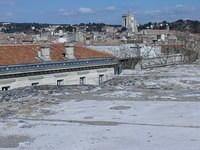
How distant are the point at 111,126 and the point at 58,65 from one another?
24378 millimetres

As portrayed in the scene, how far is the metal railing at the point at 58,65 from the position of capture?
91.6 feet

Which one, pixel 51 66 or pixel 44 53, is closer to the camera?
pixel 51 66

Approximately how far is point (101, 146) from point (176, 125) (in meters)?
1.85

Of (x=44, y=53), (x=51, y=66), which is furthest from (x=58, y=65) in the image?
(x=44, y=53)

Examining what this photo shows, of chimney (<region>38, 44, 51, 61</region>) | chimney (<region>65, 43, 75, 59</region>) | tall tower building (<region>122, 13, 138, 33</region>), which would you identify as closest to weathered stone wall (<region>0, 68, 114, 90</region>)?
chimney (<region>65, 43, 75, 59</region>)

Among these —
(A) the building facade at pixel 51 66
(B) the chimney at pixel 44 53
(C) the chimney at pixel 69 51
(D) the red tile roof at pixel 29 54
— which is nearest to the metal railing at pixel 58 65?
(A) the building facade at pixel 51 66

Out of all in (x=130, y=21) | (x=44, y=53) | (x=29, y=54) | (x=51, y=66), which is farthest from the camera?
(x=130, y=21)

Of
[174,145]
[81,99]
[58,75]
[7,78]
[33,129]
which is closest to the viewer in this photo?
[174,145]

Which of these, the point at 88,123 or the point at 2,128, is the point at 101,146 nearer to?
the point at 88,123

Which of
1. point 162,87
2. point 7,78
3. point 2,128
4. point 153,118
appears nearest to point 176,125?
point 153,118

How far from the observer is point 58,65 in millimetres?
31547

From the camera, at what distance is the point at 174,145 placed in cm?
620

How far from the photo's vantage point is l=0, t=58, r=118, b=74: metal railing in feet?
91.6

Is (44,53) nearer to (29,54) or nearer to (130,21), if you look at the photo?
(29,54)
